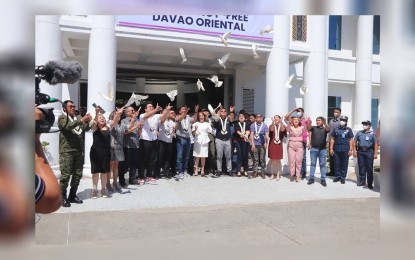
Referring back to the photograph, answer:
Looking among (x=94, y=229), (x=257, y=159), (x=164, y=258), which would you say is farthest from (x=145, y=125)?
(x=164, y=258)

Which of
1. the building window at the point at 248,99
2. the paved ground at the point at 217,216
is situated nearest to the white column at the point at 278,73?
the paved ground at the point at 217,216

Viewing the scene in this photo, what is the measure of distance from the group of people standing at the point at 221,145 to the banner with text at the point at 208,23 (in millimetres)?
2012

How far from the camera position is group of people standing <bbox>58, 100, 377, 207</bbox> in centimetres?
793

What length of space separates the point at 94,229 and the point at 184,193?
260cm

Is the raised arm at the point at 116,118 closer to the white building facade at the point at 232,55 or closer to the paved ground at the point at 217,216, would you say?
the white building facade at the point at 232,55

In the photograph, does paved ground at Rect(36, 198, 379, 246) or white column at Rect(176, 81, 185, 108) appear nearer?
paved ground at Rect(36, 198, 379, 246)

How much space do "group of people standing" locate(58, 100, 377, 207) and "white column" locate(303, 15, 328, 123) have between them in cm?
98

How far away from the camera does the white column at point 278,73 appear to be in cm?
991

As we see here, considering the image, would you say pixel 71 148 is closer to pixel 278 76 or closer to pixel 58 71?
pixel 58 71

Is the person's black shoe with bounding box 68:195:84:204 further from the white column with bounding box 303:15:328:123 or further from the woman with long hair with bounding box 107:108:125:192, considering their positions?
the white column with bounding box 303:15:328:123

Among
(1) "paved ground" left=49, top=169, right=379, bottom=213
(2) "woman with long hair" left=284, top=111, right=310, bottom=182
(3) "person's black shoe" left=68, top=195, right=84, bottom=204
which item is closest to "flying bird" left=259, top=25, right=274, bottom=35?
(2) "woman with long hair" left=284, top=111, right=310, bottom=182

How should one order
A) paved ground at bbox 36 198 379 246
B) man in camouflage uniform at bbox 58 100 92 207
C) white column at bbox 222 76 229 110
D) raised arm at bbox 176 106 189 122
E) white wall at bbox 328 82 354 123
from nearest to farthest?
paved ground at bbox 36 198 379 246
man in camouflage uniform at bbox 58 100 92 207
raised arm at bbox 176 106 189 122
white wall at bbox 328 82 354 123
white column at bbox 222 76 229 110

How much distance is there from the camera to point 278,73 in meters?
9.95

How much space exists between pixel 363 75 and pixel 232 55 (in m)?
4.70
